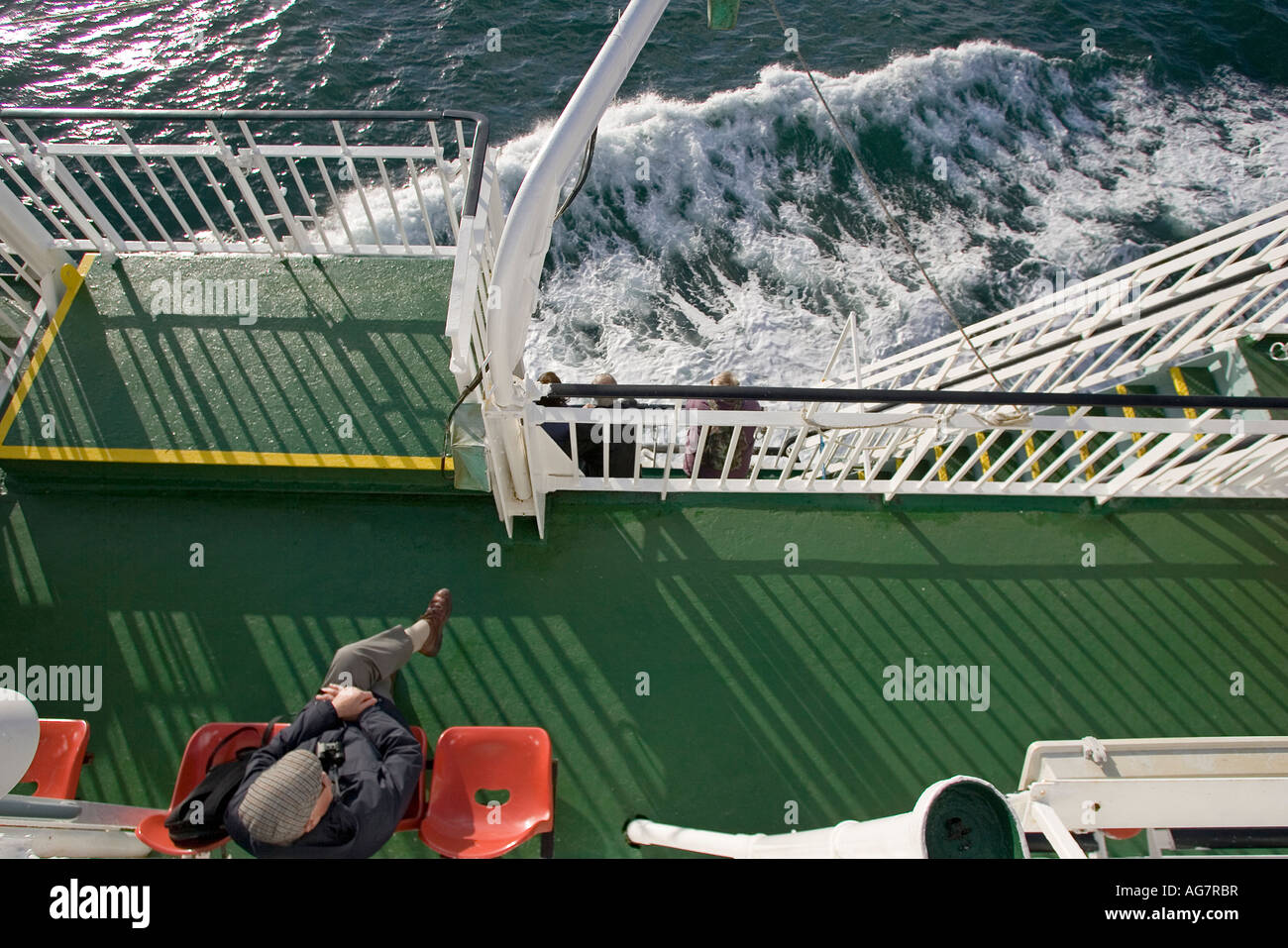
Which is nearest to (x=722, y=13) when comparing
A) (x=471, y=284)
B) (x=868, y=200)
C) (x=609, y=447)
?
(x=471, y=284)

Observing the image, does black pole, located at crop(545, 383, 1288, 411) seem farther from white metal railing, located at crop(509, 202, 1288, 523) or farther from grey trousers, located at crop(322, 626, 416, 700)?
grey trousers, located at crop(322, 626, 416, 700)

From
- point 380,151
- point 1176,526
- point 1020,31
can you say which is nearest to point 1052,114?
point 1020,31

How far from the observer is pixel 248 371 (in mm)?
5684

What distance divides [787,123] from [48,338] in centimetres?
1085

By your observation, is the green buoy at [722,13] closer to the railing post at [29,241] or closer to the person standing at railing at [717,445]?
the person standing at railing at [717,445]

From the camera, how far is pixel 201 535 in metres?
5.32

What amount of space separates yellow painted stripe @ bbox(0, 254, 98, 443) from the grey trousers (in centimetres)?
291

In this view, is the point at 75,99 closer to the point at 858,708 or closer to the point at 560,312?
the point at 560,312

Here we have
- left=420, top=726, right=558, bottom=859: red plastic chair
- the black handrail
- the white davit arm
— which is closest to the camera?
the white davit arm

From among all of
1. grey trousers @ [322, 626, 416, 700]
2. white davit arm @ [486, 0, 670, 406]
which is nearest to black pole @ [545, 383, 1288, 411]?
white davit arm @ [486, 0, 670, 406]

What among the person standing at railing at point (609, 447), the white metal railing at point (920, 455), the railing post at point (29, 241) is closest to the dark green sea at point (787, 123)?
the person standing at railing at point (609, 447)

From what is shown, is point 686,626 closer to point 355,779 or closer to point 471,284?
point 355,779

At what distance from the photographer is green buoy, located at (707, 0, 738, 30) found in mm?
3432

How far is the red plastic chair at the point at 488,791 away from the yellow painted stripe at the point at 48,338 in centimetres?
362
